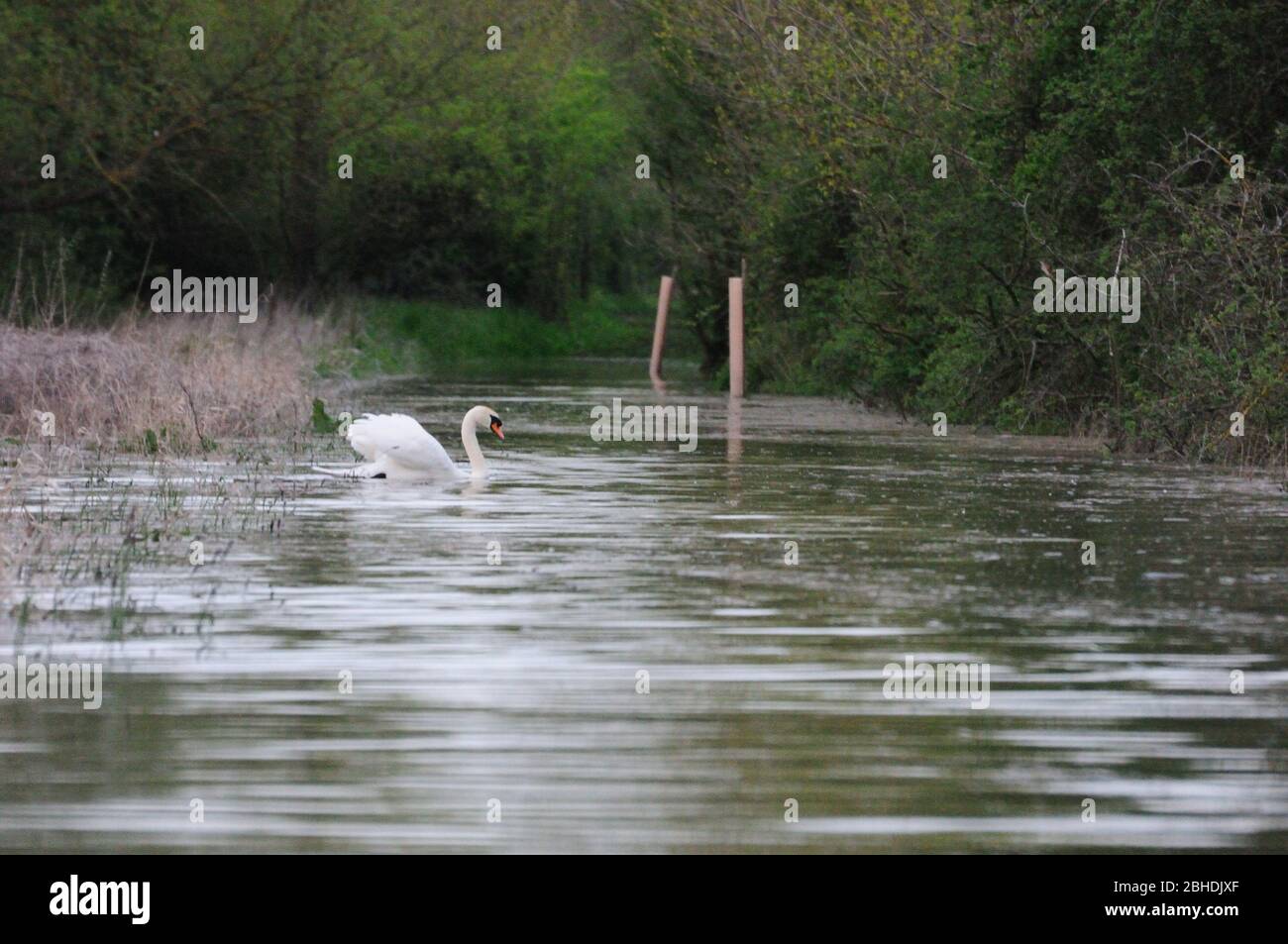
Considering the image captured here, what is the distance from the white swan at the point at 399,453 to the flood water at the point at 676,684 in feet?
6.26

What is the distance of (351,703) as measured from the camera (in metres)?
9.62

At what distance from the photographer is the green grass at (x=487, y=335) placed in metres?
52.3

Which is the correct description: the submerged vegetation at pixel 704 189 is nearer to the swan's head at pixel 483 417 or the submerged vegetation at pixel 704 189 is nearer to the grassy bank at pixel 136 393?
the grassy bank at pixel 136 393

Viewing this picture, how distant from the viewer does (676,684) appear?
10117 millimetres

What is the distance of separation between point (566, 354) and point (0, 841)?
6087 cm

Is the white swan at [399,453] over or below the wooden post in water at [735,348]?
below

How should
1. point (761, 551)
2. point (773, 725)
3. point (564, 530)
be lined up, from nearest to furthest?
1. point (773, 725)
2. point (761, 551)
3. point (564, 530)

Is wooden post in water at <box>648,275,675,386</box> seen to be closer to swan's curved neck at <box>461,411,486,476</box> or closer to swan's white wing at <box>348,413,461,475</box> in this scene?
swan's curved neck at <box>461,411,486,476</box>

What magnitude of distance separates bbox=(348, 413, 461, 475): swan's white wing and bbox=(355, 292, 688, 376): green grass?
2458cm

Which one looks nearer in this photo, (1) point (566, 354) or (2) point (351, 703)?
(2) point (351, 703)

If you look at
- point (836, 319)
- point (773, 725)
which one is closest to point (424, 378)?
point (836, 319)

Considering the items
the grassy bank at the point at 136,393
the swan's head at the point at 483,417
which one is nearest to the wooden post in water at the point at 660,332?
the grassy bank at the point at 136,393

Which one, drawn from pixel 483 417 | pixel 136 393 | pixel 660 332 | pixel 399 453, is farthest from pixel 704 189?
pixel 399 453
